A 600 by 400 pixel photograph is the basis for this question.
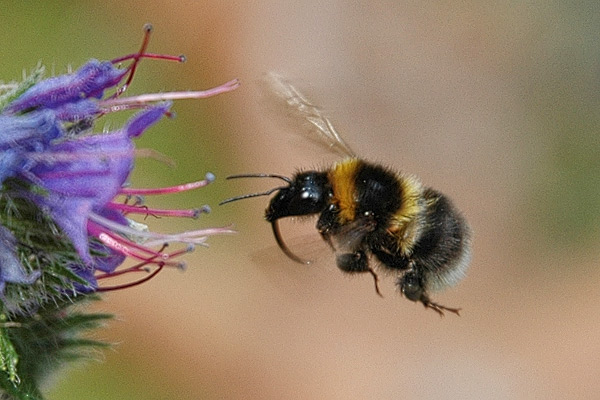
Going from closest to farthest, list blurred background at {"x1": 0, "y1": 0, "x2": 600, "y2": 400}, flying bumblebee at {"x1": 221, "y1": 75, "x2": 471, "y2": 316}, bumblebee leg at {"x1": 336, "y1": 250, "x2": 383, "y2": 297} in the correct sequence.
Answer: flying bumblebee at {"x1": 221, "y1": 75, "x2": 471, "y2": 316}
bumblebee leg at {"x1": 336, "y1": 250, "x2": 383, "y2": 297}
blurred background at {"x1": 0, "y1": 0, "x2": 600, "y2": 400}

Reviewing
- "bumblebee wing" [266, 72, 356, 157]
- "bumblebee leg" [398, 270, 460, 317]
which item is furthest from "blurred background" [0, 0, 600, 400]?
"bumblebee leg" [398, 270, 460, 317]

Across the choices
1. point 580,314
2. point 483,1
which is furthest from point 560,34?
point 580,314

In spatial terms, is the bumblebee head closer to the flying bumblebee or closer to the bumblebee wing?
the flying bumblebee

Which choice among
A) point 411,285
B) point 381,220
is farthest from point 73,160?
point 411,285

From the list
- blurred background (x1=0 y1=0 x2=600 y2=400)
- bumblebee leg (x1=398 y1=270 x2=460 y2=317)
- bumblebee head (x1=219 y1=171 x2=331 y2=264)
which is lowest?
blurred background (x1=0 y1=0 x2=600 y2=400)

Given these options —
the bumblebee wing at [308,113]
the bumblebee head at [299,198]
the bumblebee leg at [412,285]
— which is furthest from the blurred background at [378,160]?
the bumblebee head at [299,198]

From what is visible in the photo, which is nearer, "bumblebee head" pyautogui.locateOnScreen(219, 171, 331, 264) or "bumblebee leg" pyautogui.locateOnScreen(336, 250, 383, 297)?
"bumblebee head" pyautogui.locateOnScreen(219, 171, 331, 264)
